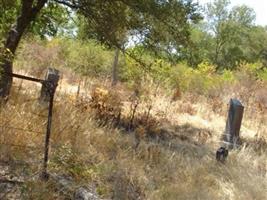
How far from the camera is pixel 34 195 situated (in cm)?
525

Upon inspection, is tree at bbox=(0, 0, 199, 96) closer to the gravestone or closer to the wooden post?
the gravestone

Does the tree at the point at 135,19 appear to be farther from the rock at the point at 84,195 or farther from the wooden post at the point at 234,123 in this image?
the rock at the point at 84,195

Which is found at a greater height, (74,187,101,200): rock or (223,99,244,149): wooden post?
(223,99,244,149): wooden post

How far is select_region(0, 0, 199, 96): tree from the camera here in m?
8.17

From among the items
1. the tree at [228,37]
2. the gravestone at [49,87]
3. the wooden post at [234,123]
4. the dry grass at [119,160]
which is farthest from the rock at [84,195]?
the tree at [228,37]

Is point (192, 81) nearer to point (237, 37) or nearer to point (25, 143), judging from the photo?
point (25, 143)

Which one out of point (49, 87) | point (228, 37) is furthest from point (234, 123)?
point (228, 37)

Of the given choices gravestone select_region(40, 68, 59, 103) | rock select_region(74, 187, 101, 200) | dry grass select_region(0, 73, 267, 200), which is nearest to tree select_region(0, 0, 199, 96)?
gravestone select_region(40, 68, 59, 103)

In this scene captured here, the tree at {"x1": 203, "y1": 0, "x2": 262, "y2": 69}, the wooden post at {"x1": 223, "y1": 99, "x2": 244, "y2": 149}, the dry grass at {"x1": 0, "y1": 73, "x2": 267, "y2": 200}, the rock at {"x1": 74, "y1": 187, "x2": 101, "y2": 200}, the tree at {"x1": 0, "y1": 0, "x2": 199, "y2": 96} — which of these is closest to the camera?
the rock at {"x1": 74, "y1": 187, "x2": 101, "y2": 200}

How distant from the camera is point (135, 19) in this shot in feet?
28.1

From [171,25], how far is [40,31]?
3.76 meters

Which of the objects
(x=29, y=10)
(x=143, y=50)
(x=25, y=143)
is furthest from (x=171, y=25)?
(x=25, y=143)

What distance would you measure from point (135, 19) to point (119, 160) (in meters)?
2.81

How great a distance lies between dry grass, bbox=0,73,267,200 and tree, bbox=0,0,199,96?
4.22 ft
